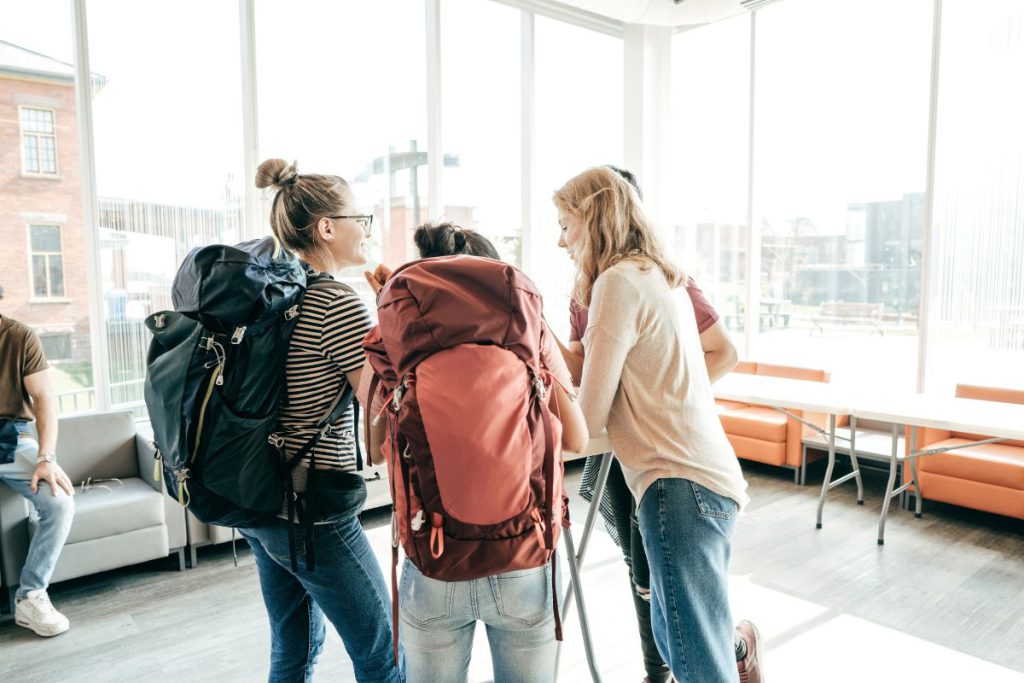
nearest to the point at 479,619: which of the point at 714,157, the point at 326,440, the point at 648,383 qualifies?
the point at 326,440

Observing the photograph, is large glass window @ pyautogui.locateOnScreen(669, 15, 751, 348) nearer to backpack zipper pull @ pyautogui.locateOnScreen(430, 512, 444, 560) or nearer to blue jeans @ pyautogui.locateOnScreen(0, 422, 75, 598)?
blue jeans @ pyautogui.locateOnScreen(0, 422, 75, 598)

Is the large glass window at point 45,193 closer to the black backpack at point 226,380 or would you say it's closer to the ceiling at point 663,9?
the black backpack at point 226,380

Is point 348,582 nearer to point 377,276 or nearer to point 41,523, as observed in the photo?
point 377,276

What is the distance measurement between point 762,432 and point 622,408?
12.5 ft

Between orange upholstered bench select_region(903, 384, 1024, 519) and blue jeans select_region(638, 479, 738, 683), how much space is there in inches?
121

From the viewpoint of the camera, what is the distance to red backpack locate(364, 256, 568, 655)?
1.08m

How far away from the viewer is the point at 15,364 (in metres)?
3.13

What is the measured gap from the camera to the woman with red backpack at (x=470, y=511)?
109cm

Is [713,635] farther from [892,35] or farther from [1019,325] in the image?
[892,35]

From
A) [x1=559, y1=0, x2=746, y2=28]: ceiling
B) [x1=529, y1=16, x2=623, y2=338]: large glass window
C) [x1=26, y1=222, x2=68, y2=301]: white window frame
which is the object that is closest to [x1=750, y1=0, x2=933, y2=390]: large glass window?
[x1=559, y1=0, x2=746, y2=28]: ceiling

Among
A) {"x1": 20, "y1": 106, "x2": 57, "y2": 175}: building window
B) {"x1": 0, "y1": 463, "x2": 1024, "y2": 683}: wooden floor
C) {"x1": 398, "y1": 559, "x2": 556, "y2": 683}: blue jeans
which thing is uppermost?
{"x1": 20, "y1": 106, "x2": 57, "y2": 175}: building window

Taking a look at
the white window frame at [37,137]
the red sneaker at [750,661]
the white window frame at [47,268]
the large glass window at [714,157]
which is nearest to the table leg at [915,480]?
the large glass window at [714,157]

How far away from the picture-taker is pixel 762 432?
5027 mm

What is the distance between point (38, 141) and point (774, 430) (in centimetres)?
485
